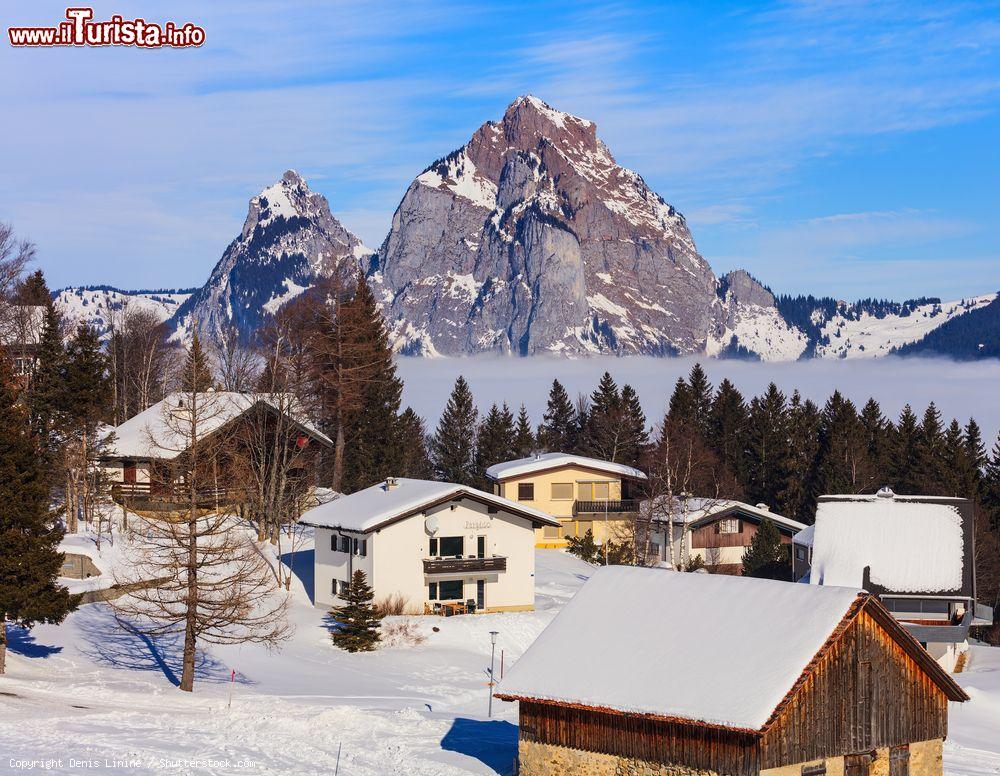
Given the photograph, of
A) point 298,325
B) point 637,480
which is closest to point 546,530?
point 637,480

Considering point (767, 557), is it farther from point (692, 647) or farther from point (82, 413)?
point (692, 647)

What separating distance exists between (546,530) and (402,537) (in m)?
26.5

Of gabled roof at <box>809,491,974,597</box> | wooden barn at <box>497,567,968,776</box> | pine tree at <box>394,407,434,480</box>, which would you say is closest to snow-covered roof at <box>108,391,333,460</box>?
pine tree at <box>394,407,434,480</box>

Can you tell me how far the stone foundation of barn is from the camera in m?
24.5

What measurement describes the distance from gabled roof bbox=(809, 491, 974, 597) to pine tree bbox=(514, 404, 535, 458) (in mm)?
41614

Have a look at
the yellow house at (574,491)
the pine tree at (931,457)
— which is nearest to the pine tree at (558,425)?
the yellow house at (574,491)

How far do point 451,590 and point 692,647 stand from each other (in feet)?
100

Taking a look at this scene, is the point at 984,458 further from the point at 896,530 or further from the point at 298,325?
the point at 298,325

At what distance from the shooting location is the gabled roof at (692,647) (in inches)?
942

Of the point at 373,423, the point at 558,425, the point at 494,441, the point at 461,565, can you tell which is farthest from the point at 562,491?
the point at 558,425

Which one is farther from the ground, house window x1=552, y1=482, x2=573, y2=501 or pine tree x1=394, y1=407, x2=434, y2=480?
pine tree x1=394, y1=407, x2=434, y2=480

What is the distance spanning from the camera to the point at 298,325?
240ft

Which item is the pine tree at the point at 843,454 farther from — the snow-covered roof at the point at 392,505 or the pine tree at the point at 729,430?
the snow-covered roof at the point at 392,505

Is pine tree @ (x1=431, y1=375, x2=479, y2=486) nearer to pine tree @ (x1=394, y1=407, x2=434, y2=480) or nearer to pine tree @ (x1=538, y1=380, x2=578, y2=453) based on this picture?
pine tree @ (x1=394, y1=407, x2=434, y2=480)
